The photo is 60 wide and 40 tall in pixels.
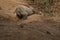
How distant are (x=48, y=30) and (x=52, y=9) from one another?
7.80ft

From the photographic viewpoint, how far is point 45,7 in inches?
291

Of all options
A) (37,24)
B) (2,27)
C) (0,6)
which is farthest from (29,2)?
(2,27)

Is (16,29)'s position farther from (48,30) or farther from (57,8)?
(57,8)

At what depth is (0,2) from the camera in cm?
757

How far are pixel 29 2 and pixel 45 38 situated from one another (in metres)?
3.70

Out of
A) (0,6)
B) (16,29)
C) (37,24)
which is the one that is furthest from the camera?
(0,6)

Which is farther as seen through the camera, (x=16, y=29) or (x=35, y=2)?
(x=35, y=2)

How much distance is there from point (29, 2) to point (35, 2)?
245 mm

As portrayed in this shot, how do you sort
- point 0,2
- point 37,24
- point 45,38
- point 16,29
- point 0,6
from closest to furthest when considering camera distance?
point 45,38
point 16,29
point 37,24
point 0,6
point 0,2

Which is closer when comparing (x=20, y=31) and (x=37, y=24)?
(x=20, y=31)

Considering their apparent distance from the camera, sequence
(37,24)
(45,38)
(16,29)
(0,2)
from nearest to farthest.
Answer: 1. (45,38)
2. (16,29)
3. (37,24)
4. (0,2)

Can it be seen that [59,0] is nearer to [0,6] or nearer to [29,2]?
[29,2]

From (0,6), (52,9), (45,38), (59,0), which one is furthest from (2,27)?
(59,0)

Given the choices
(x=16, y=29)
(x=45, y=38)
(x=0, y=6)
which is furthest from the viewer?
(x=0, y=6)
